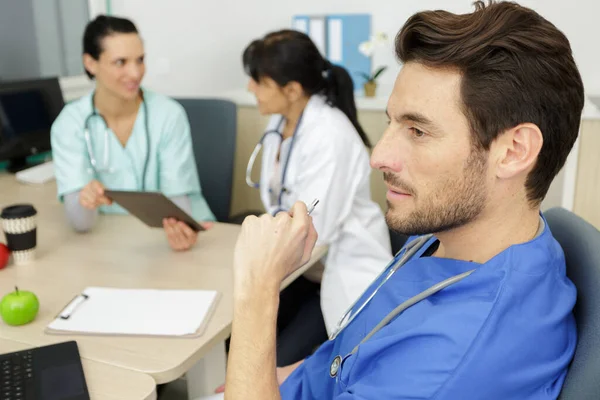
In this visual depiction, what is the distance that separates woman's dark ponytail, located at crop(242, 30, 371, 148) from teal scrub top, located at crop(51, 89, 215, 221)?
33 cm

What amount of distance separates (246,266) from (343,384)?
225mm

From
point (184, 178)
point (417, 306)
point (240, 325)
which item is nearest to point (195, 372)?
point (240, 325)

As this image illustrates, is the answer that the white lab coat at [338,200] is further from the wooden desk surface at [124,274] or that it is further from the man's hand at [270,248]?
the man's hand at [270,248]

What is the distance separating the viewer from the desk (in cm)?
98

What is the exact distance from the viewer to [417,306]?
0.85 m

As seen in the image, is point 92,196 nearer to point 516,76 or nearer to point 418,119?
point 418,119

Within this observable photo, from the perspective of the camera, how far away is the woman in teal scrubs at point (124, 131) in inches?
77.6

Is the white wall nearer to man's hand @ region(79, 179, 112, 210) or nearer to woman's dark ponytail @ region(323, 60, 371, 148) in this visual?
woman's dark ponytail @ region(323, 60, 371, 148)

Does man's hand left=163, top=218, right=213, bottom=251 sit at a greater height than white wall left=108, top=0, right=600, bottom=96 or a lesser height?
lesser

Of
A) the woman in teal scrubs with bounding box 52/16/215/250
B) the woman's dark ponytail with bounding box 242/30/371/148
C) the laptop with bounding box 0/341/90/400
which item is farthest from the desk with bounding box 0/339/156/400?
the woman's dark ponytail with bounding box 242/30/371/148

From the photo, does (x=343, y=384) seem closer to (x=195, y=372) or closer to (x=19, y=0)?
(x=195, y=372)

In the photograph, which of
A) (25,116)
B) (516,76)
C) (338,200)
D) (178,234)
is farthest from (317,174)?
(25,116)

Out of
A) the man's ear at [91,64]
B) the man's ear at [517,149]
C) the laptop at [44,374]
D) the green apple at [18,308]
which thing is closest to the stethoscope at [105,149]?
the man's ear at [91,64]

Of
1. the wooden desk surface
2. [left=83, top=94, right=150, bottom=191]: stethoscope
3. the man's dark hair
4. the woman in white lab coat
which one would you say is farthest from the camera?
[left=83, top=94, right=150, bottom=191]: stethoscope
